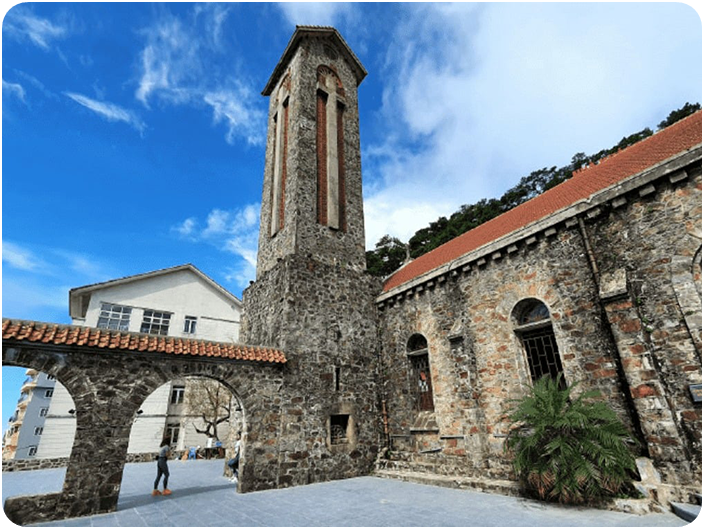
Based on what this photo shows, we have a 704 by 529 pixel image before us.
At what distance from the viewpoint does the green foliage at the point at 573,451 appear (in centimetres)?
639

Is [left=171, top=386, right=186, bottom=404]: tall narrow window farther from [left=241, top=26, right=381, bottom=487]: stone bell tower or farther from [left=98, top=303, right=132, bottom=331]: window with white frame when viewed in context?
[left=241, top=26, right=381, bottom=487]: stone bell tower

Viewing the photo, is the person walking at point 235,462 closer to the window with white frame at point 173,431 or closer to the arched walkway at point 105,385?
the arched walkway at point 105,385

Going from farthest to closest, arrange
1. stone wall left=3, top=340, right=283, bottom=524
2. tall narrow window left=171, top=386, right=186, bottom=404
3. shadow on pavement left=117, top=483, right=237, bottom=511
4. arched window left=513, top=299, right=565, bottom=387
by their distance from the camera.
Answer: tall narrow window left=171, top=386, right=186, bottom=404, arched window left=513, top=299, right=565, bottom=387, shadow on pavement left=117, top=483, right=237, bottom=511, stone wall left=3, top=340, right=283, bottom=524

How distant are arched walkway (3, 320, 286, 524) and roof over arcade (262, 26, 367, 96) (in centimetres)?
1423

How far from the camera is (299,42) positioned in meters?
16.8

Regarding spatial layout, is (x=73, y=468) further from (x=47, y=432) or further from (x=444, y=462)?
(x=47, y=432)

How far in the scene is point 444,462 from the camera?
10141 mm

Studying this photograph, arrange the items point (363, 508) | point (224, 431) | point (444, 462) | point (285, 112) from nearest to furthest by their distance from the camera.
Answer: point (363, 508) < point (444, 462) < point (285, 112) < point (224, 431)

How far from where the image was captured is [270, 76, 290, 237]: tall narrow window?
1469 cm

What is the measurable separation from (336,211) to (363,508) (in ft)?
33.0

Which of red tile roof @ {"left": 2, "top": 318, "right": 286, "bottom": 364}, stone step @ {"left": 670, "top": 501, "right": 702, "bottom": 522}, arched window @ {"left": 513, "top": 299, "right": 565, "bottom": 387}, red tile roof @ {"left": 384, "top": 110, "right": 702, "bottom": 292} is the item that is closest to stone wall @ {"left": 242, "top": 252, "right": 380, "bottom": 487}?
red tile roof @ {"left": 2, "top": 318, "right": 286, "bottom": 364}

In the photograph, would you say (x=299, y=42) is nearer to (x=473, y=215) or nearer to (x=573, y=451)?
(x=573, y=451)

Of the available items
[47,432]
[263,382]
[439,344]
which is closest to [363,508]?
[263,382]

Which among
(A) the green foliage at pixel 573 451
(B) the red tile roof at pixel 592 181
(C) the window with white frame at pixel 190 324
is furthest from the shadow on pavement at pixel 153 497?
(C) the window with white frame at pixel 190 324
